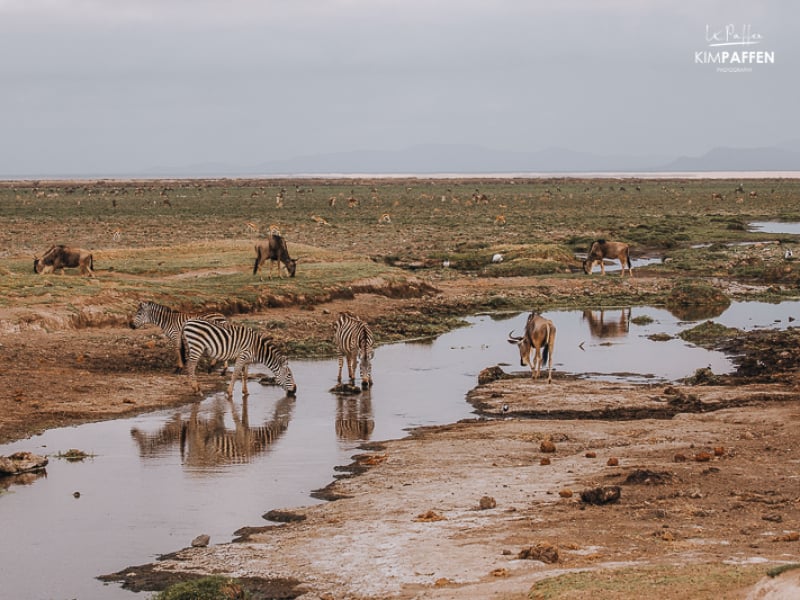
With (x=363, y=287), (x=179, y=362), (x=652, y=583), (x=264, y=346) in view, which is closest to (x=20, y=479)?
(x=264, y=346)

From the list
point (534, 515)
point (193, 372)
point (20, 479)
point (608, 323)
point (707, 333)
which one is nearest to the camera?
point (534, 515)

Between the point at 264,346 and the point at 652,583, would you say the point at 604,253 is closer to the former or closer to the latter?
the point at 264,346

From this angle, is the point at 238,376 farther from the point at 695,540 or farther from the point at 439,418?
the point at 695,540

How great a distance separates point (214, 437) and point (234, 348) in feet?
13.3

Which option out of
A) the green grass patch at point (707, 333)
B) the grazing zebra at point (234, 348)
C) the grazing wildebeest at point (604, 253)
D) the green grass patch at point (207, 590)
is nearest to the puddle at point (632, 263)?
the grazing wildebeest at point (604, 253)

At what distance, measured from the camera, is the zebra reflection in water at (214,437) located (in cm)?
1602

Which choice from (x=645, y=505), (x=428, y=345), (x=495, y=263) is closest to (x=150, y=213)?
(x=495, y=263)

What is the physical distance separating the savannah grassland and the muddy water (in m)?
0.91

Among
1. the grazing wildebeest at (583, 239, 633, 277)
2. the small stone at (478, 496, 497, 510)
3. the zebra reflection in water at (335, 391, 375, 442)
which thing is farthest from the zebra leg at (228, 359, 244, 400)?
the grazing wildebeest at (583, 239, 633, 277)

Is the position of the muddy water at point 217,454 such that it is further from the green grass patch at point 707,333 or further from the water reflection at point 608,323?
the water reflection at point 608,323

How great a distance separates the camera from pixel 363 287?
33438 millimetres

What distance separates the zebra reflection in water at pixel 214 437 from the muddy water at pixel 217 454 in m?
0.02

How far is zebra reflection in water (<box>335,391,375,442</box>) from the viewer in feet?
57.3

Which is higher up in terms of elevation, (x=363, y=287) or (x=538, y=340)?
(x=363, y=287)
